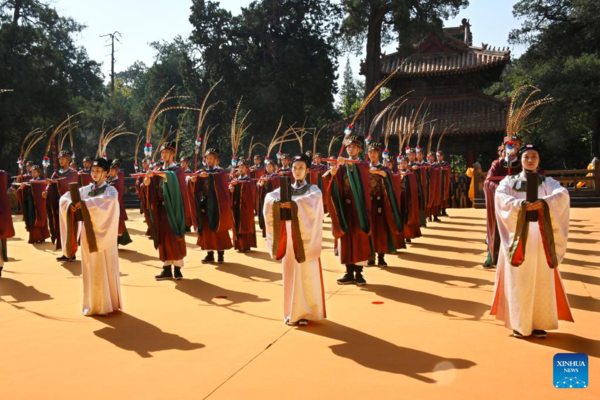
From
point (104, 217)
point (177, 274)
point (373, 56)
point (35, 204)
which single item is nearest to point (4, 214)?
point (177, 274)

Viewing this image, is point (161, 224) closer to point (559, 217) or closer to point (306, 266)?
point (306, 266)

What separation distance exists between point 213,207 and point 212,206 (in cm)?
2

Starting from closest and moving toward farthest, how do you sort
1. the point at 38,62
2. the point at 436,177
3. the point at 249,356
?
the point at 249,356 → the point at 436,177 → the point at 38,62

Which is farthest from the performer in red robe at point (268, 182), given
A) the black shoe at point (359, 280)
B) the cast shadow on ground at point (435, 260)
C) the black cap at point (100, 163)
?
the black cap at point (100, 163)

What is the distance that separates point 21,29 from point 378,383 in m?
27.2

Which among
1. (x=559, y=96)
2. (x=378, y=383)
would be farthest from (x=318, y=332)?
(x=559, y=96)

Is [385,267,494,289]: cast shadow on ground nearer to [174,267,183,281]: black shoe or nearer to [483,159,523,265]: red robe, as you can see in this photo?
[483,159,523,265]: red robe

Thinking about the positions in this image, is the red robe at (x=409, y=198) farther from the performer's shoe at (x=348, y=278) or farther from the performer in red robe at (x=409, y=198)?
the performer's shoe at (x=348, y=278)

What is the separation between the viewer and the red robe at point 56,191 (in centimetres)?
1062

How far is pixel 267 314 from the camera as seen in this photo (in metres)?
5.67

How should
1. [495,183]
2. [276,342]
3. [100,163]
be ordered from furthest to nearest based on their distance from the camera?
[495,183] → [100,163] → [276,342]

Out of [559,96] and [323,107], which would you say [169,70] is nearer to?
[323,107]

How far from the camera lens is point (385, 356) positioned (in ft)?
14.0

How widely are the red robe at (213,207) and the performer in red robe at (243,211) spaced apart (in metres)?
1.10
